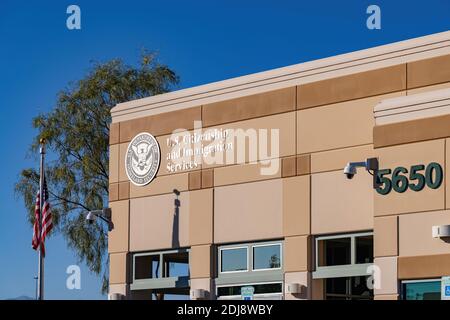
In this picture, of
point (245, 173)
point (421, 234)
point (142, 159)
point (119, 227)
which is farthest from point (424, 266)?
point (119, 227)

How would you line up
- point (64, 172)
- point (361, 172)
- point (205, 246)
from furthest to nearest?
point (64, 172)
point (205, 246)
point (361, 172)

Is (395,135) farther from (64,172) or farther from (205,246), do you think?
(64,172)

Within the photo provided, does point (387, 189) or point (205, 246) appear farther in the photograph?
point (205, 246)

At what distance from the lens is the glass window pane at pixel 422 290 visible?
1906 centimetres

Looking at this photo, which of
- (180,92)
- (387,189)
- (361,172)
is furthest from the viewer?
(180,92)

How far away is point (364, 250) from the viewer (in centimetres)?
2256

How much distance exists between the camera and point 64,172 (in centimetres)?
4753

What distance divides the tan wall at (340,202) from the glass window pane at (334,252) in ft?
1.67

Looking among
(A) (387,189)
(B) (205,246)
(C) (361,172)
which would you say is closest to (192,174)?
(B) (205,246)

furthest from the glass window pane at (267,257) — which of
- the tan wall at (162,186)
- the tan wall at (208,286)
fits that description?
the tan wall at (162,186)

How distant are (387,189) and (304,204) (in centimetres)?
362

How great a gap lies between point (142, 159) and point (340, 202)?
8166 millimetres

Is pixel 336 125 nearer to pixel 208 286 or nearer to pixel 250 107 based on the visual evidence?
pixel 250 107
